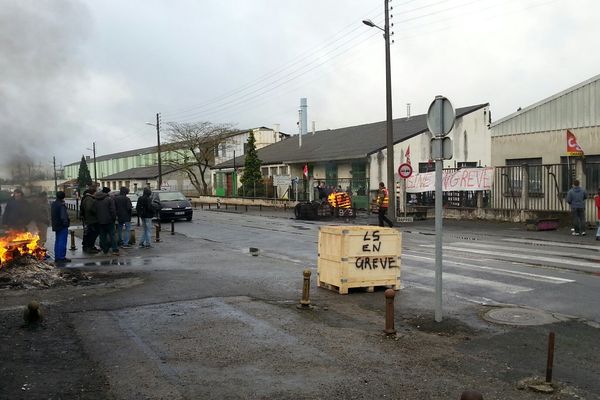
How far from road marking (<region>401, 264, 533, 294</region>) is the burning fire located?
739 centimetres

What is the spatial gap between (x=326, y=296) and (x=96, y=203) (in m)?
7.48

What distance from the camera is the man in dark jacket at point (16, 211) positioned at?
1125 centimetres

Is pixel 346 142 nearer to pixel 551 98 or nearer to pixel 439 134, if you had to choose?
pixel 551 98

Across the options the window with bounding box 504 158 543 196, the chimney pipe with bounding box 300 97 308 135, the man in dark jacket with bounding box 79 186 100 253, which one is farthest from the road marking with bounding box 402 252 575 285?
the chimney pipe with bounding box 300 97 308 135

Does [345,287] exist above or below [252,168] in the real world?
below

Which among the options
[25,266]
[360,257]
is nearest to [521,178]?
[360,257]

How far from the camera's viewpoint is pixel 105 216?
13.3m

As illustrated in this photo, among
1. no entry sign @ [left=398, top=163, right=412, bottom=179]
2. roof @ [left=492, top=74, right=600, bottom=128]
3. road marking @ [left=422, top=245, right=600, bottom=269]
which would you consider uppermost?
roof @ [left=492, top=74, right=600, bottom=128]

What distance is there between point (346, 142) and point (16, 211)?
2962 cm

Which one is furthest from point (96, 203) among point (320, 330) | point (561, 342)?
point (561, 342)

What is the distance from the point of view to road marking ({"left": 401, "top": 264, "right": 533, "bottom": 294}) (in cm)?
853

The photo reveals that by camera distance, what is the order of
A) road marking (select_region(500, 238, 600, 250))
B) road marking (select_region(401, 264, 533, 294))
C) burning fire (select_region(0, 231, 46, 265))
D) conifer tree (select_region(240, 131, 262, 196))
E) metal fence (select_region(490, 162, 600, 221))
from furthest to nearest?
conifer tree (select_region(240, 131, 262, 196)) → metal fence (select_region(490, 162, 600, 221)) → road marking (select_region(500, 238, 600, 250)) → burning fire (select_region(0, 231, 46, 265)) → road marking (select_region(401, 264, 533, 294))

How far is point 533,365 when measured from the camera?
5141 millimetres

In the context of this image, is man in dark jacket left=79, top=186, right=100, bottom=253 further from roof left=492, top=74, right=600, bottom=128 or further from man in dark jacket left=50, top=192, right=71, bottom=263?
roof left=492, top=74, right=600, bottom=128
